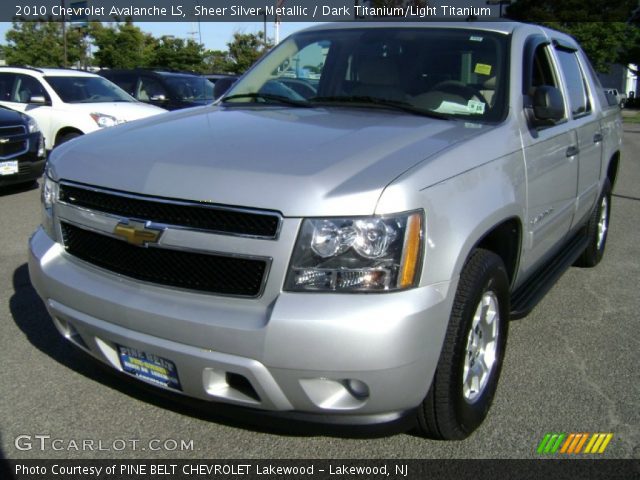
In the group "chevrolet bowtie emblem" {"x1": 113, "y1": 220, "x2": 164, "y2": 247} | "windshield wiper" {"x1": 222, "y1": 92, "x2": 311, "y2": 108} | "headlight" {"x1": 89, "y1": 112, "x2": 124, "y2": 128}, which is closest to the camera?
"chevrolet bowtie emblem" {"x1": 113, "y1": 220, "x2": 164, "y2": 247}

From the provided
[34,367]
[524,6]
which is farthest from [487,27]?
[524,6]

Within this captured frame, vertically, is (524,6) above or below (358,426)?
above

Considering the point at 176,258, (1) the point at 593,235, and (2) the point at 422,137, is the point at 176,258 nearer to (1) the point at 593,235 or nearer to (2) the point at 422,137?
(2) the point at 422,137

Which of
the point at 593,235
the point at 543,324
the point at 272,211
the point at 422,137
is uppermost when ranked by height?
the point at 422,137

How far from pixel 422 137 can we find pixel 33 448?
2.13 metres

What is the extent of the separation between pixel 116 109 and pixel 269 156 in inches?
332

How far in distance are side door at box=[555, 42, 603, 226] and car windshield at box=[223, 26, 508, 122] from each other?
0.91 meters

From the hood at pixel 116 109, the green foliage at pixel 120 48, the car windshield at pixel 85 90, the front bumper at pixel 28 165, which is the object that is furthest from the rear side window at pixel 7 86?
the green foliage at pixel 120 48

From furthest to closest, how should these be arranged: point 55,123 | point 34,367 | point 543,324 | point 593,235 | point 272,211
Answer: point 55,123 → point 593,235 → point 543,324 → point 34,367 → point 272,211

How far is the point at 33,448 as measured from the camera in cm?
277

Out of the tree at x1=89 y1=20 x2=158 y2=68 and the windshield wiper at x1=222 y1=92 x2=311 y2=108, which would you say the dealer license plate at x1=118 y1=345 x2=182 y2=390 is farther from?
the tree at x1=89 y1=20 x2=158 y2=68

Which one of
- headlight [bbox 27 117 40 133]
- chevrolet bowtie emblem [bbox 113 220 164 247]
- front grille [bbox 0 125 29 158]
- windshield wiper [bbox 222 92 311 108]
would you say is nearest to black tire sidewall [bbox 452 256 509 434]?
chevrolet bowtie emblem [bbox 113 220 164 247]

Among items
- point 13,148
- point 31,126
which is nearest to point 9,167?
point 13,148

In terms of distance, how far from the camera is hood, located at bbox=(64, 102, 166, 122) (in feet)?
33.1
